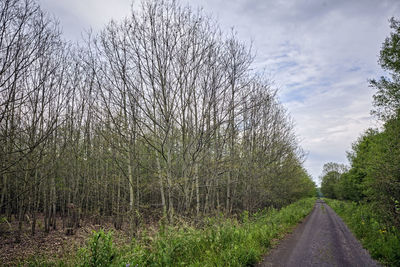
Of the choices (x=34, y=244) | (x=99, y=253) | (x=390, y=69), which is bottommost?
(x=34, y=244)

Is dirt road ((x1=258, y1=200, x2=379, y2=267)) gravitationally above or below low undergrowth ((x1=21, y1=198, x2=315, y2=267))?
below

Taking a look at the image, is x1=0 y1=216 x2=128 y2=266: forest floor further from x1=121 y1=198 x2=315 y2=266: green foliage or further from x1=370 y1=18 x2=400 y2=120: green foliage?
x1=370 y1=18 x2=400 y2=120: green foliage

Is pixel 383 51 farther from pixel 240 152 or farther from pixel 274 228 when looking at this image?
pixel 274 228

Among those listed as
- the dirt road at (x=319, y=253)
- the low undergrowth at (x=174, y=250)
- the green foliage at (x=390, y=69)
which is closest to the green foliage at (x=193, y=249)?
the low undergrowth at (x=174, y=250)

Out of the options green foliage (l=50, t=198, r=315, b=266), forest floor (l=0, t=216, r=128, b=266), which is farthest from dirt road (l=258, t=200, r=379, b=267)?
forest floor (l=0, t=216, r=128, b=266)

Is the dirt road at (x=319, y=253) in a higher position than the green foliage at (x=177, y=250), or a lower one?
lower

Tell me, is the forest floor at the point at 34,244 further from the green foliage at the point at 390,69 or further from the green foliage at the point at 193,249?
the green foliage at the point at 390,69

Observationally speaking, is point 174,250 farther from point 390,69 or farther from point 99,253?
point 390,69

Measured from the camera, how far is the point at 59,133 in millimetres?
11906

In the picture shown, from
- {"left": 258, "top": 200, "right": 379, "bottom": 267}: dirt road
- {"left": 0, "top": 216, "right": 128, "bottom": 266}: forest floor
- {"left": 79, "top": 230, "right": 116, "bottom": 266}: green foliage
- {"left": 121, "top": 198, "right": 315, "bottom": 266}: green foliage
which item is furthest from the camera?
{"left": 0, "top": 216, "right": 128, "bottom": 266}: forest floor

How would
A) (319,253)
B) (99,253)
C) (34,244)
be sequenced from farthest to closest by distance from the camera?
1. (34,244)
2. (319,253)
3. (99,253)

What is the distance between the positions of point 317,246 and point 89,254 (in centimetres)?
743

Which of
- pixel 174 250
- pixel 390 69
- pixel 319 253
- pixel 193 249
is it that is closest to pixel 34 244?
pixel 174 250

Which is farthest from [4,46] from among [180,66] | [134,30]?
[180,66]
